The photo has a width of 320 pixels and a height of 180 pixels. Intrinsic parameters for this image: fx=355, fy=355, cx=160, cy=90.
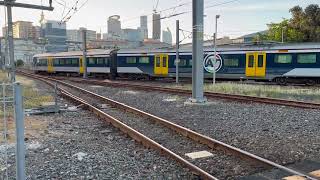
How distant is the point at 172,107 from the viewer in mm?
14789

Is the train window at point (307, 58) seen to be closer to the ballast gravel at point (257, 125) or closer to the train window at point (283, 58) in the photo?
the train window at point (283, 58)

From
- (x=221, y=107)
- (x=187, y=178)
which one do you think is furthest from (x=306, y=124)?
(x=187, y=178)

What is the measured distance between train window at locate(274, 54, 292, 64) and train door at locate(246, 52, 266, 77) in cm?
93

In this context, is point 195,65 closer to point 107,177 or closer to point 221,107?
point 221,107

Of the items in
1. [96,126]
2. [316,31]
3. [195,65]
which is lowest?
[96,126]

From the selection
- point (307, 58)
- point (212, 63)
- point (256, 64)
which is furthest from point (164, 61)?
point (307, 58)

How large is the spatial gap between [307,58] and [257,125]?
16.0 m

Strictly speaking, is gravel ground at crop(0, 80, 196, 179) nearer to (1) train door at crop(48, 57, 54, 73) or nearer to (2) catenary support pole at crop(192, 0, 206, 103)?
(2) catenary support pole at crop(192, 0, 206, 103)

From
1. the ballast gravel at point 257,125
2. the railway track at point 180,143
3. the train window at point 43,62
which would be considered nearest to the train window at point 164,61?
the ballast gravel at point 257,125

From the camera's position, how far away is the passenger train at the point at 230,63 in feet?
80.1

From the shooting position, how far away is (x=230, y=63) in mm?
28609

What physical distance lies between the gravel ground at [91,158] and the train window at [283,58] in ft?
60.2

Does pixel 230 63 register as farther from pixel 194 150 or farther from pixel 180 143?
pixel 194 150

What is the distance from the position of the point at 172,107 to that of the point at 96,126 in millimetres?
4569
